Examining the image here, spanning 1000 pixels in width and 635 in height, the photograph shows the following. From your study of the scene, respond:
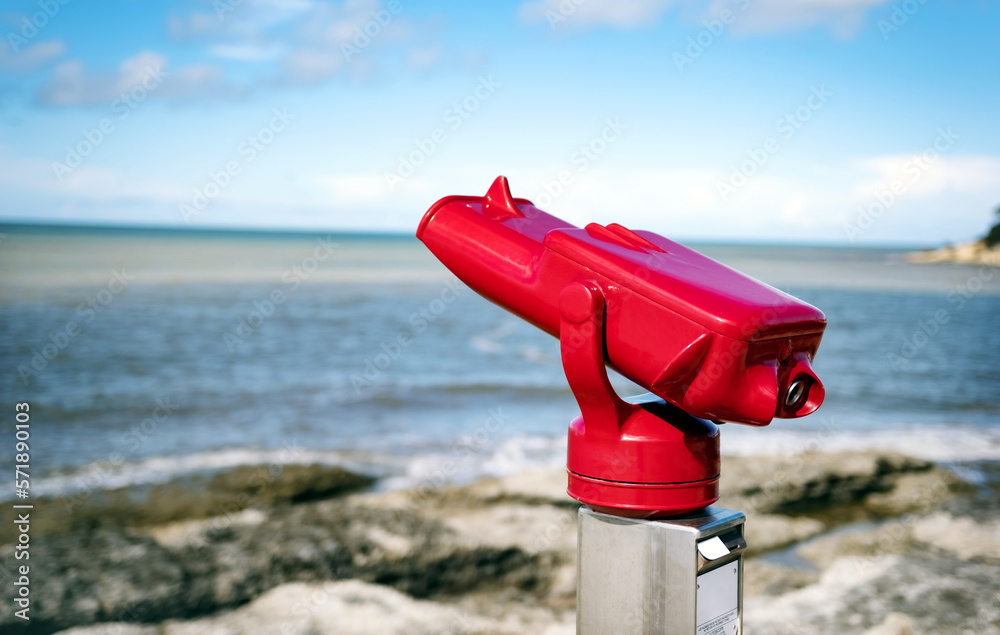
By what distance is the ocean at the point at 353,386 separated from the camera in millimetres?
6309

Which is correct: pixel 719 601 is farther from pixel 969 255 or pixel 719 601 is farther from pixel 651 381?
pixel 969 255

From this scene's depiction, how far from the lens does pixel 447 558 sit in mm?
3779

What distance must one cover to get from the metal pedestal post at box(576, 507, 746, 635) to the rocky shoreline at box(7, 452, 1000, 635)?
5.90 ft

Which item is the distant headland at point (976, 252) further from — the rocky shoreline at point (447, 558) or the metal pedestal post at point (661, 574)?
the metal pedestal post at point (661, 574)

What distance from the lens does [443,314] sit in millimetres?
16391

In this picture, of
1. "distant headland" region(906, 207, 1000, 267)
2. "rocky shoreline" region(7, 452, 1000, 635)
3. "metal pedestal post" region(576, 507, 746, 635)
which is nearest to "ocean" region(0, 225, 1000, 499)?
"rocky shoreline" region(7, 452, 1000, 635)

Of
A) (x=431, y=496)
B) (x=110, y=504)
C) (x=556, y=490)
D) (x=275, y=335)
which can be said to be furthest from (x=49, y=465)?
(x=275, y=335)

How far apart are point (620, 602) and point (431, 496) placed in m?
3.27

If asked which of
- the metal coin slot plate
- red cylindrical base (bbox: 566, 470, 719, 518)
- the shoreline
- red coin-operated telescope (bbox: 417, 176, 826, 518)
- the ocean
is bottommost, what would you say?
the ocean

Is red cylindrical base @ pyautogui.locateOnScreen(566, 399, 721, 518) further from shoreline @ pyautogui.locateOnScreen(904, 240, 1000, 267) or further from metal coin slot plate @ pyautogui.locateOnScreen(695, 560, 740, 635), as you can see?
shoreline @ pyautogui.locateOnScreen(904, 240, 1000, 267)

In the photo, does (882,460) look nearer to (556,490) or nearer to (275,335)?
(556,490)

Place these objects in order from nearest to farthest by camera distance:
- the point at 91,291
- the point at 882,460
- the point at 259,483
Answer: the point at 259,483 → the point at 882,460 → the point at 91,291

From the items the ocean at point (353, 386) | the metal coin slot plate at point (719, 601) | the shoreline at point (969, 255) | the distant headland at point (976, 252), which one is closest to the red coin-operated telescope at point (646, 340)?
the metal coin slot plate at point (719, 601)

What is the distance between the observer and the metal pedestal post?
4.58ft
